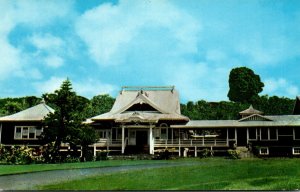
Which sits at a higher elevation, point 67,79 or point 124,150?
point 67,79

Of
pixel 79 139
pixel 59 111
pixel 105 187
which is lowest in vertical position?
pixel 105 187

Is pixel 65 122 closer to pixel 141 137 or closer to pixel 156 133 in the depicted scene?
pixel 141 137

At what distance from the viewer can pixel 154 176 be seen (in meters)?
18.8

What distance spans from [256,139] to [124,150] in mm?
10432

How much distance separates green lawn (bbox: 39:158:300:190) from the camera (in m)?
16.8

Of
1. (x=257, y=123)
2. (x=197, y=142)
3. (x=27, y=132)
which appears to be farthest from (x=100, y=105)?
(x=257, y=123)

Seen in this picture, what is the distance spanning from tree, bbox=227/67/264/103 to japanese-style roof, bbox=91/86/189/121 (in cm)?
982

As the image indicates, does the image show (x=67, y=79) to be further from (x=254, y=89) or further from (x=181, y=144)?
(x=254, y=89)

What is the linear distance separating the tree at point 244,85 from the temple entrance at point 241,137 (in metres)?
13.7

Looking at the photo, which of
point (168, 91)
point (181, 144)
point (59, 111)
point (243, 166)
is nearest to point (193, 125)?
point (181, 144)

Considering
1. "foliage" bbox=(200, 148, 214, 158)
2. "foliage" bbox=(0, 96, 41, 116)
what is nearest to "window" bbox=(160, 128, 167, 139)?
"foliage" bbox=(200, 148, 214, 158)

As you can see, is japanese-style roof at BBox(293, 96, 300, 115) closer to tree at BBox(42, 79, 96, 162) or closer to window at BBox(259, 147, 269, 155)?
window at BBox(259, 147, 269, 155)

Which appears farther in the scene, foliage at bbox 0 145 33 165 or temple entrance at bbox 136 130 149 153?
temple entrance at bbox 136 130 149 153

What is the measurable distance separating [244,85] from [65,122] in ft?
93.1
